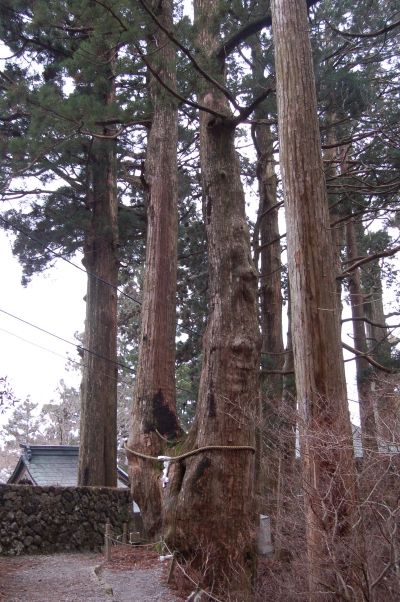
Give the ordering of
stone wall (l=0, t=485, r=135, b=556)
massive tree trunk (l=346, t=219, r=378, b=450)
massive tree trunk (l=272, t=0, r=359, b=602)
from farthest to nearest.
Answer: stone wall (l=0, t=485, r=135, b=556) → massive tree trunk (l=346, t=219, r=378, b=450) → massive tree trunk (l=272, t=0, r=359, b=602)

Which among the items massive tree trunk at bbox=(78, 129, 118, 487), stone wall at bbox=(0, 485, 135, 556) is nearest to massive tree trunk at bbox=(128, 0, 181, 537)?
massive tree trunk at bbox=(78, 129, 118, 487)

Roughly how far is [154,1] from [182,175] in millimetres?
5453

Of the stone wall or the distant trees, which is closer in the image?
the distant trees

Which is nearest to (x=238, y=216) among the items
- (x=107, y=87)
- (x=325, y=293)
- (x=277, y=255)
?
(x=325, y=293)

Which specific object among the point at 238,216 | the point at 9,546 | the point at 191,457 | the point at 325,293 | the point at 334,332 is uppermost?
Result: the point at 238,216

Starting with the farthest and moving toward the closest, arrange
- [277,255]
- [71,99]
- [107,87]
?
1. [277,255]
2. [107,87]
3. [71,99]

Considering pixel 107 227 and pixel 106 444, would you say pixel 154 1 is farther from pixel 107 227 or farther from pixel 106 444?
pixel 106 444

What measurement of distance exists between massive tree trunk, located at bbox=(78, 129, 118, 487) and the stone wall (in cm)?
43

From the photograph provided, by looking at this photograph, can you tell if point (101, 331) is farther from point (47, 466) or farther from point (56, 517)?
point (47, 466)

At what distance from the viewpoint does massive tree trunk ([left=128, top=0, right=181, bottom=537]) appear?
6.90 m

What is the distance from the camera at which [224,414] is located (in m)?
6.20

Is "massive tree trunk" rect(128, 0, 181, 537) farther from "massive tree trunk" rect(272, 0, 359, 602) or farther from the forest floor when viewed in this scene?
"massive tree trunk" rect(272, 0, 359, 602)

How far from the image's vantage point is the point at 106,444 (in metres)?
10.9

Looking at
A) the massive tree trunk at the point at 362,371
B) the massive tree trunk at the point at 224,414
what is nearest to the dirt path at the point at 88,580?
the massive tree trunk at the point at 224,414
